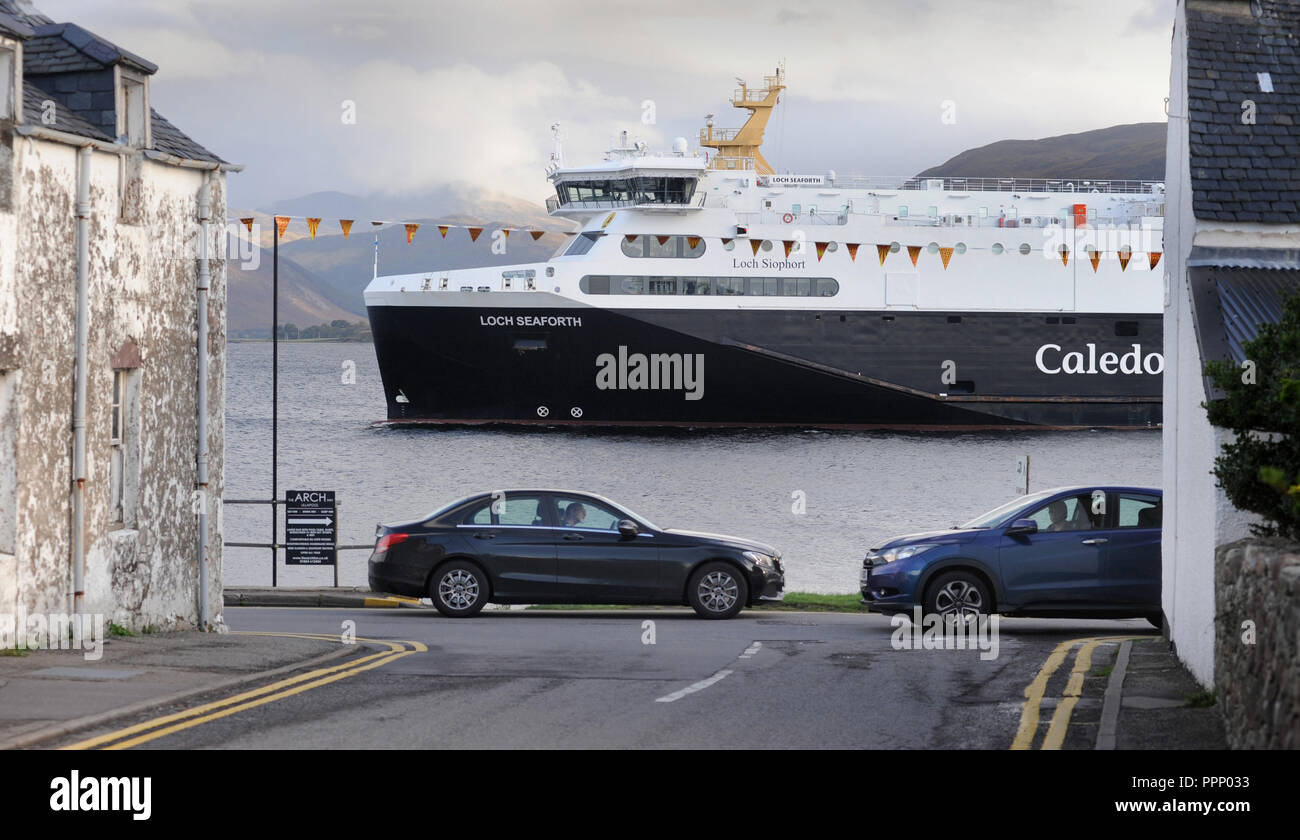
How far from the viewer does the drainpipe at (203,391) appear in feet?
45.2

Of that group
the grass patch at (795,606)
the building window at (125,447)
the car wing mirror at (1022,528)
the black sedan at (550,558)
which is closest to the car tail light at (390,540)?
the black sedan at (550,558)

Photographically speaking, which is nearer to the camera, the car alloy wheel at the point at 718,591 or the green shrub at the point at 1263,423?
the green shrub at the point at 1263,423

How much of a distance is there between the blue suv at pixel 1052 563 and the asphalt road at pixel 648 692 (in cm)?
50

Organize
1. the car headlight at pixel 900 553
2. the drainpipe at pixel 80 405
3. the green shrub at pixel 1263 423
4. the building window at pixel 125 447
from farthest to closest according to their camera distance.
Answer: the car headlight at pixel 900 553 < the building window at pixel 125 447 < the drainpipe at pixel 80 405 < the green shrub at pixel 1263 423

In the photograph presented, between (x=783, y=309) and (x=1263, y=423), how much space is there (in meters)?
48.0

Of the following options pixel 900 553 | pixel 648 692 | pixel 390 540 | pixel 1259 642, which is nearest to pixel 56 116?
pixel 390 540

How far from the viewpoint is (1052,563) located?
14695mm

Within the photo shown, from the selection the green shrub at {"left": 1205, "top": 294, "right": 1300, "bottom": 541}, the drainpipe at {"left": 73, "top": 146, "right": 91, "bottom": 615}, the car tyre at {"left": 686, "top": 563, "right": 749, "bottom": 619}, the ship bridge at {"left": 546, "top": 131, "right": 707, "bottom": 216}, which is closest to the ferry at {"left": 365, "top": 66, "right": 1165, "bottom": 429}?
the ship bridge at {"left": 546, "top": 131, "right": 707, "bottom": 216}

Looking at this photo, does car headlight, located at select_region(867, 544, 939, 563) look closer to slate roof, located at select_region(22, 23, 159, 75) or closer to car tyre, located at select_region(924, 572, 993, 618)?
car tyre, located at select_region(924, 572, 993, 618)

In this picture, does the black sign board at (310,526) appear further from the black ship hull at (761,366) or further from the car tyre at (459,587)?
the black ship hull at (761,366)

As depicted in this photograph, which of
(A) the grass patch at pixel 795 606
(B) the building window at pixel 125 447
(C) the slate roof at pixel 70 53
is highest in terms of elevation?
(C) the slate roof at pixel 70 53

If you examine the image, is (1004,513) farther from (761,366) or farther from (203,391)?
(761,366)

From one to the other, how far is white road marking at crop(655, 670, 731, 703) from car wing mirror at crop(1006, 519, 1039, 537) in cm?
443

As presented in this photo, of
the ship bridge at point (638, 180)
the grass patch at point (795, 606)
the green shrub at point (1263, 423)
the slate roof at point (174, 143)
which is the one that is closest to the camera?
the green shrub at point (1263, 423)
